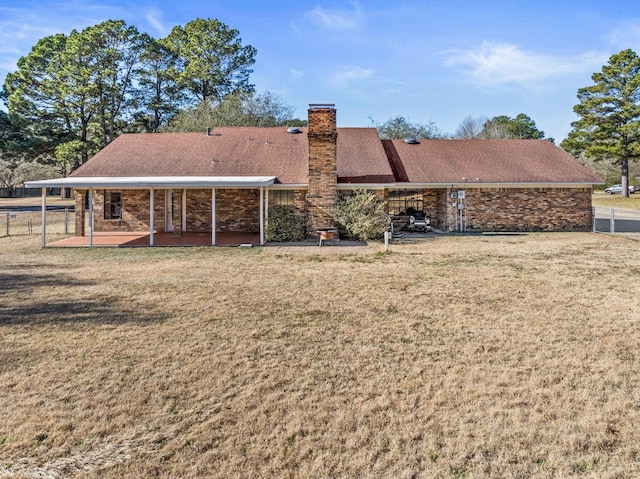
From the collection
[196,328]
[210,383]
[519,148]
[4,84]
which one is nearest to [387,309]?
[196,328]

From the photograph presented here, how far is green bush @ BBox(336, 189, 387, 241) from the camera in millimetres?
16688

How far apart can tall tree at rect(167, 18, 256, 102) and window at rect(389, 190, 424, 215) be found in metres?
25.7

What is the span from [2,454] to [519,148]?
79.7 feet

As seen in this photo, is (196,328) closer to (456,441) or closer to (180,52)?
(456,441)

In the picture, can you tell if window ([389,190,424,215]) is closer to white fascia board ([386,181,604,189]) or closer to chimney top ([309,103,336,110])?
white fascia board ([386,181,604,189])

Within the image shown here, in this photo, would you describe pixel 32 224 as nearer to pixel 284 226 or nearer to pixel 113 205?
pixel 113 205

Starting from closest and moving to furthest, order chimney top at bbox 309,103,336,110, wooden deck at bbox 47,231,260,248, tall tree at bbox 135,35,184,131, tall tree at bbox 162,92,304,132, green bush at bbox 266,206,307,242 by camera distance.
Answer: wooden deck at bbox 47,231,260,248 → green bush at bbox 266,206,307,242 → chimney top at bbox 309,103,336,110 → tall tree at bbox 162,92,304,132 → tall tree at bbox 135,35,184,131

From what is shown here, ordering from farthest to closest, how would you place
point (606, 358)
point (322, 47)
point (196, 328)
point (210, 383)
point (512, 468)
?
1. point (322, 47)
2. point (196, 328)
3. point (606, 358)
4. point (210, 383)
5. point (512, 468)

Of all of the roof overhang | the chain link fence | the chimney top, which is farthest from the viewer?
the chain link fence

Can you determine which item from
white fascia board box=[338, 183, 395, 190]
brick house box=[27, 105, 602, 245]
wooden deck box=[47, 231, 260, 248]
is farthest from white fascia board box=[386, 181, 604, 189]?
wooden deck box=[47, 231, 260, 248]

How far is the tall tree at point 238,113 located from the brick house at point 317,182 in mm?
11684

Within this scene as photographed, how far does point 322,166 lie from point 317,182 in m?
0.66

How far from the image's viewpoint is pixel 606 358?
4.96m

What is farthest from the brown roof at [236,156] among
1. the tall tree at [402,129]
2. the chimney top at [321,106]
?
the tall tree at [402,129]
